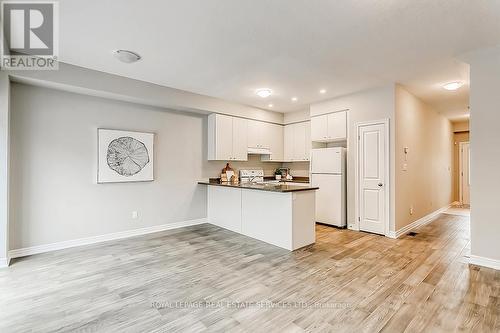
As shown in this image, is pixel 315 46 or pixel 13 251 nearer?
pixel 315 46

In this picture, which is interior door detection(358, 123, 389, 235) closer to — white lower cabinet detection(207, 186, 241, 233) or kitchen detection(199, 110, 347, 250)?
kitchen detection(199, 110, 347, 250)

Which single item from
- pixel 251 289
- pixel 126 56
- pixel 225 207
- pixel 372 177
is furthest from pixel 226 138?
pixel 251 289

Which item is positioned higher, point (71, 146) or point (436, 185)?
point (71, 146)

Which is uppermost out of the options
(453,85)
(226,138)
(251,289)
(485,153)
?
(453,85)

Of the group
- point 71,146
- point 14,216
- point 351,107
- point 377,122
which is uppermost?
point 351,107

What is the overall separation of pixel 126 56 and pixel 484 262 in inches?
204

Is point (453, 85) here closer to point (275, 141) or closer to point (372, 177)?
point (372, 177)

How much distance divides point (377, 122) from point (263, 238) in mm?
2889

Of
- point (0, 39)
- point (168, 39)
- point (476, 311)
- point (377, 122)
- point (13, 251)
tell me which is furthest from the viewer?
point (377, 122)

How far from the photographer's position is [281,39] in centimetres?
280

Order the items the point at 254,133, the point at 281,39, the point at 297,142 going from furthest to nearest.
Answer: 1. the point at 297,142
2. the point at 254,133
3. the point at 281,39

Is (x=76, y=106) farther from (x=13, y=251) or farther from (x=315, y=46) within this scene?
(x=315, y=46)

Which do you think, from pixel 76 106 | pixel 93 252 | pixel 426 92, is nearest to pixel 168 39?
pixel 76 106

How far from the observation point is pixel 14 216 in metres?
3.43
